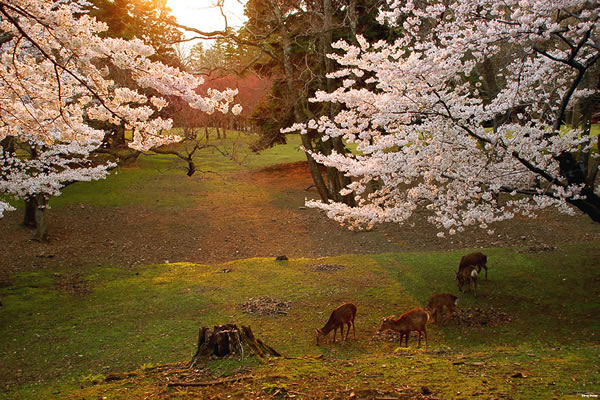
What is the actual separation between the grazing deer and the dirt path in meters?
4.77

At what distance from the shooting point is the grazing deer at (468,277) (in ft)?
36.1

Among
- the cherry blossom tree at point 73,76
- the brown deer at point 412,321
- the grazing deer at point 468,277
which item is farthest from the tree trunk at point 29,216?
the brown deer at point 412,321

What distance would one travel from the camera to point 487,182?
976 cm

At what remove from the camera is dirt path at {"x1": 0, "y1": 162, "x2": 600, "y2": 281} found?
56.9 ft

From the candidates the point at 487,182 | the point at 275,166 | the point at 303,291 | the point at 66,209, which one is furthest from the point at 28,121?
the point at 275,166

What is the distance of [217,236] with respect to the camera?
2041cm

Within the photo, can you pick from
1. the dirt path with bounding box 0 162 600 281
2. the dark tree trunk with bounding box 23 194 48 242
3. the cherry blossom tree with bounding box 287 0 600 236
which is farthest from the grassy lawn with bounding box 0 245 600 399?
the dark tree trunk with bounding box 23 194 48 242

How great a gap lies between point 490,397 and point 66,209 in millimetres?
23332

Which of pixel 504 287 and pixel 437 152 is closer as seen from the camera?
pixel 437 152

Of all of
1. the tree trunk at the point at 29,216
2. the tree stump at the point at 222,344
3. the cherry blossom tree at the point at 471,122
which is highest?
the cherry blossom tree at the point at 471,122

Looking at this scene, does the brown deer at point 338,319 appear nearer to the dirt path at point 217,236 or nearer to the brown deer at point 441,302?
the brown deer at point 441,302

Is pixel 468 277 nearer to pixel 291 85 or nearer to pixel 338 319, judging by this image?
pixel 338 319

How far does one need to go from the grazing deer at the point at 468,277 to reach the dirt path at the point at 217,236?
477 centimetres

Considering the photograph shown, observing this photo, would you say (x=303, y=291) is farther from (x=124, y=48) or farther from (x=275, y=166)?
(x=275, y=166)
